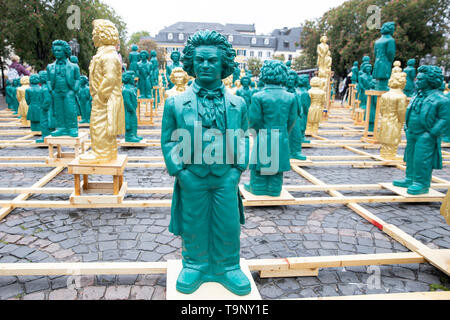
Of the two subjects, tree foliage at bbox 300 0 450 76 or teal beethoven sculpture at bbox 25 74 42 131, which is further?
tree foliage at bbox 300 0 450 76

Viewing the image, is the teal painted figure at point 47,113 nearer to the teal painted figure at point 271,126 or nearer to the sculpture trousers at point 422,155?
the teal painted figure at point 271,126

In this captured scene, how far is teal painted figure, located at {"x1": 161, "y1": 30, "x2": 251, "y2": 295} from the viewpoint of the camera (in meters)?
2.49

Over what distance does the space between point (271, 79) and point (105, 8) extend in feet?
83.0

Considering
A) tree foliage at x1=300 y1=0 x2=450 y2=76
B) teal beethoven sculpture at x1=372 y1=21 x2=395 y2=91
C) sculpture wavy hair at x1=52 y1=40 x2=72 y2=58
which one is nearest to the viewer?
sculpture wavy hair at x1=52 y1=40 x2=72 y2=58

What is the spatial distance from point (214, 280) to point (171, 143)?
1.18 m

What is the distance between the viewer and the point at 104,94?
16.4ft

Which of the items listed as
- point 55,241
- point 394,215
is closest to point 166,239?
point 55,241

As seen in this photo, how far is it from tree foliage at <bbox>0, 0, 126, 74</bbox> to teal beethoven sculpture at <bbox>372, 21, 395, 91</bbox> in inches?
707

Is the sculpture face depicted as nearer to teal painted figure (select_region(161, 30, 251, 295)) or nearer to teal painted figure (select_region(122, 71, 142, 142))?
teal painted figure (select_region(161, 30, 251, 295))

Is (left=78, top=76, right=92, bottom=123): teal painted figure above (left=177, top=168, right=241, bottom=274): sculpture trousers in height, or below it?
above

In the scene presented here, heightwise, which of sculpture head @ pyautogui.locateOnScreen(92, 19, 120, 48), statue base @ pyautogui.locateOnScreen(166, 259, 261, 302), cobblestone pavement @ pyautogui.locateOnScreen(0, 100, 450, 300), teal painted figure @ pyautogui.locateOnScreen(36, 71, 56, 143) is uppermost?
sculpture head @ pyautogui.locateOnScreen(92, 19, 120, 48)

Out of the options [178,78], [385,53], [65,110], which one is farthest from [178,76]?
[385,53]

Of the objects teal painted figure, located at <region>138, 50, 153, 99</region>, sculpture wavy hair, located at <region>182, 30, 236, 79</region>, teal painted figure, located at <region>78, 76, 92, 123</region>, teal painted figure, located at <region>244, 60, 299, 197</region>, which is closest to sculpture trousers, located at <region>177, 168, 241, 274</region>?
sculpture wavy hair, located at <region>182, 30, 236, 79</region>

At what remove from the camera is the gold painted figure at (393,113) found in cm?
765
